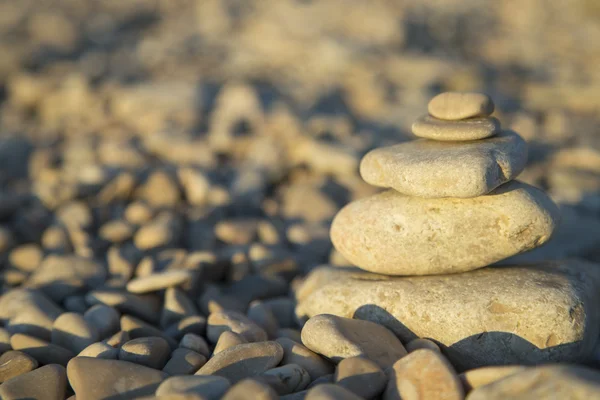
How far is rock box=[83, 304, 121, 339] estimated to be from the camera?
11.6ft

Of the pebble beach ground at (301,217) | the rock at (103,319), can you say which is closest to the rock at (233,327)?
the pebble beach ground at (301,217)

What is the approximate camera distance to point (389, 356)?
3.04m

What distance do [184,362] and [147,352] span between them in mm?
197

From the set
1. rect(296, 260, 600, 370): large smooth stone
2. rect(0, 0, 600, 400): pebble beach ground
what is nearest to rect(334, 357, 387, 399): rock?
rect(0, 0, 600, 400): pebble beach ground

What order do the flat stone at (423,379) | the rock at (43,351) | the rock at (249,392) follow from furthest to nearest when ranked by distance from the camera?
the rock at (43,351)
the flat stone at (423,379)
the rock at (249,392)

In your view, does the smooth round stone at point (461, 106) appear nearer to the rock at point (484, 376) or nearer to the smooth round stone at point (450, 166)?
the smooth round stone at point (450, 166)

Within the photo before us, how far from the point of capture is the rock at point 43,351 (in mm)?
3240

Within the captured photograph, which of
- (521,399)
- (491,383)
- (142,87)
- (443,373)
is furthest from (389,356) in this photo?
(142,87)

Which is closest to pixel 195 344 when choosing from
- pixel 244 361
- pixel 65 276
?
pixel 244 361

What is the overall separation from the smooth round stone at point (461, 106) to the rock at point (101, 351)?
2.26 metres

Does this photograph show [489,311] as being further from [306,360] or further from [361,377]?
[306,360]

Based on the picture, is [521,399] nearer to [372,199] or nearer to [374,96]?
[372,199]

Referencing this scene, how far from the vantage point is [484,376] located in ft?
8.59

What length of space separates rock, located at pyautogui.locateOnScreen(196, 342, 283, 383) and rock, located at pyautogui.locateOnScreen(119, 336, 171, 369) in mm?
324
